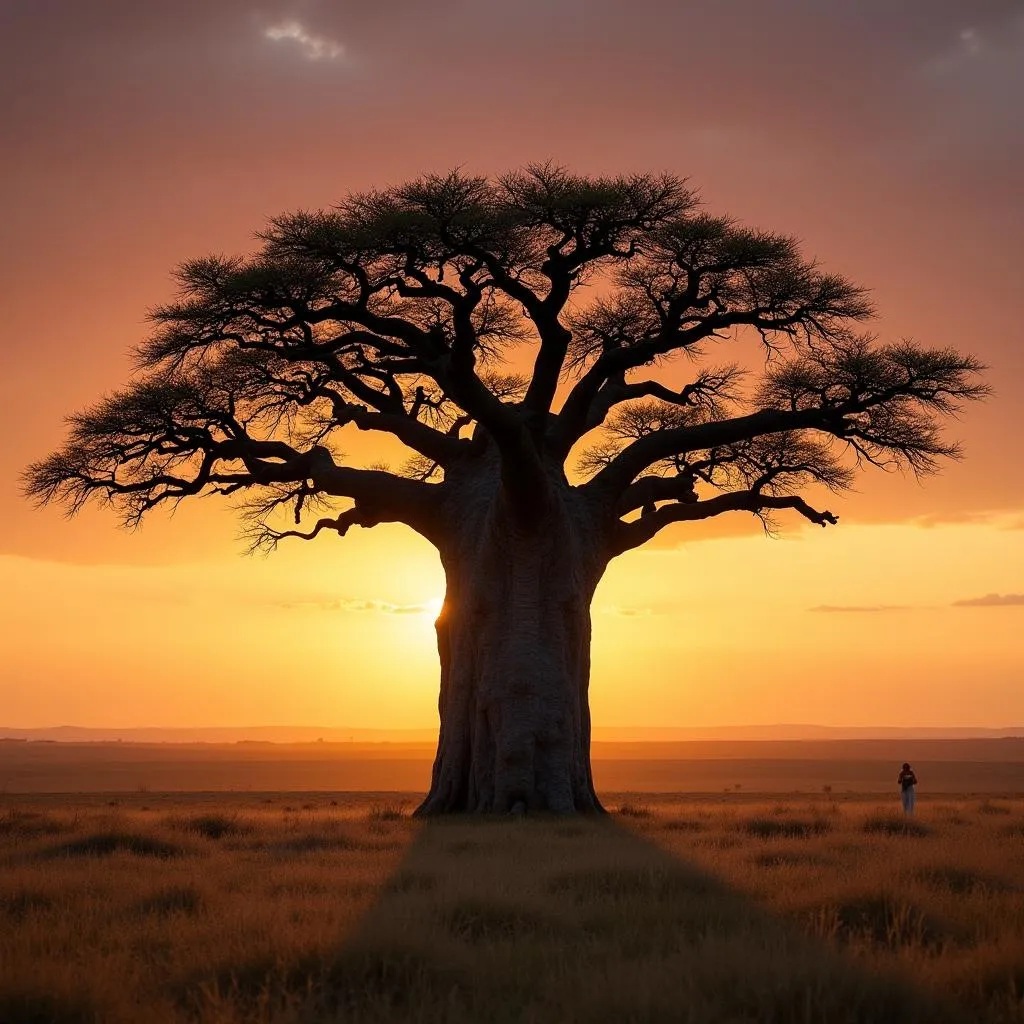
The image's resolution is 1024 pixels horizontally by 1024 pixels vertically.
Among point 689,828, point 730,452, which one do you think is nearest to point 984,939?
point 689,828

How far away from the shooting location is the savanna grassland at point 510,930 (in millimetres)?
6207

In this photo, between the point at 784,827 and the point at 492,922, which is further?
the point at 784,827

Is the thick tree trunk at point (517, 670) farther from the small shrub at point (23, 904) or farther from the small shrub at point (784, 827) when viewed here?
the small shrub at point (23, 904)

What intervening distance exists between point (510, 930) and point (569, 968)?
1.57 m

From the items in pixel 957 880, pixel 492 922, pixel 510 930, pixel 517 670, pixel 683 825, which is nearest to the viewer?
pixel 510 930

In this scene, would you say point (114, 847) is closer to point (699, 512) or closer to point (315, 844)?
point (315, 844)

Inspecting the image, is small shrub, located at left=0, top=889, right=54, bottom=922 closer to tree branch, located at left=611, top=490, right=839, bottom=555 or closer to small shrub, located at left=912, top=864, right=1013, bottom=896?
small shrub, located at left=912, top=864, right=1013, bottom=896

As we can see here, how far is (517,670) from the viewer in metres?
20.5

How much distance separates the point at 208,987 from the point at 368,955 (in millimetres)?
896

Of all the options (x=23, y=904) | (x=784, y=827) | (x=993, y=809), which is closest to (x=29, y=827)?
(x=23, y=904)

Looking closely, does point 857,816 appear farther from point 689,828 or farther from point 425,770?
point 425,770

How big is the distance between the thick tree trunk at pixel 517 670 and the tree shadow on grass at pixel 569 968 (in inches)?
386

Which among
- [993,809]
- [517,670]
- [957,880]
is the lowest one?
[993,809]

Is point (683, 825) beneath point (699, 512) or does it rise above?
beneath
